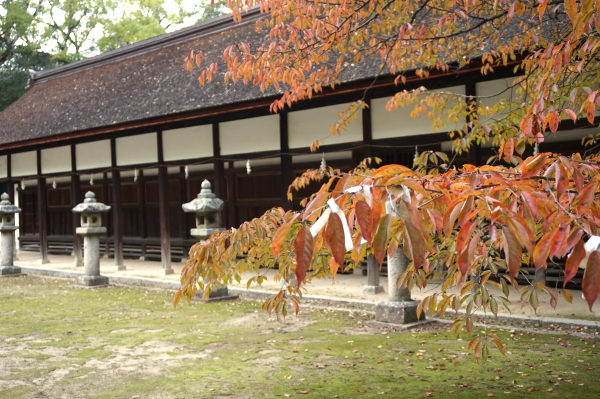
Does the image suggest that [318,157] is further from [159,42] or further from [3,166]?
[3,166]

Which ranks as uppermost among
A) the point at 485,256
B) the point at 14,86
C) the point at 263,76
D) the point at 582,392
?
the point at 14,86

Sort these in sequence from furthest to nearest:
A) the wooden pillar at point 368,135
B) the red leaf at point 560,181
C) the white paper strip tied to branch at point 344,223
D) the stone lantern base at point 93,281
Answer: the stone lantern base at point 93,281
the wooden pillar at point 368,135
the red leaf at point 560,181
the white paper strip tied to branch at point 344,223

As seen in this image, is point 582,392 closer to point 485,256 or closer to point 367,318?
point 485,256

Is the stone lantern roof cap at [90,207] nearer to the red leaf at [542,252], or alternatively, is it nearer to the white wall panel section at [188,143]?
the white wall panel section at [188,143]

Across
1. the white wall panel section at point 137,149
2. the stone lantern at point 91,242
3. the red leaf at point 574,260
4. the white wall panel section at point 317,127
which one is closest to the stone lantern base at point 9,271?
the stone lantern at point 91,242

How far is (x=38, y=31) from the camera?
3123 centimetres

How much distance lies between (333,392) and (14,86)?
2955 cm

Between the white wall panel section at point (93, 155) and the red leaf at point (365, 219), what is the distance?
48.6 feet

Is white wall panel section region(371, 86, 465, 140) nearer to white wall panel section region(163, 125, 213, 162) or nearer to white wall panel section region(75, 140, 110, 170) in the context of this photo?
white wall panel section region(163, 125, 213, 162)

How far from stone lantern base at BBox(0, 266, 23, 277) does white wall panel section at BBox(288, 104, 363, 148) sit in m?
8.49

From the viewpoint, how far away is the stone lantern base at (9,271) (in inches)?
607

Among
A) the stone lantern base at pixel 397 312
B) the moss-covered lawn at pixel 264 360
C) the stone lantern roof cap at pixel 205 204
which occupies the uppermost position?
the stone lantern roof cap at pixel 205 204

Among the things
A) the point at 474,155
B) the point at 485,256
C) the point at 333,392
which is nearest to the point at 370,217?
the point at 485,256

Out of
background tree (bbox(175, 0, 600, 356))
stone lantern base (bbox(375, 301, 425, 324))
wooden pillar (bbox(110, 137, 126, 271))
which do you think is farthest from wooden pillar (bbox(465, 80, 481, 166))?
wooden pillar (bbox(110, 137, 126, 271))
